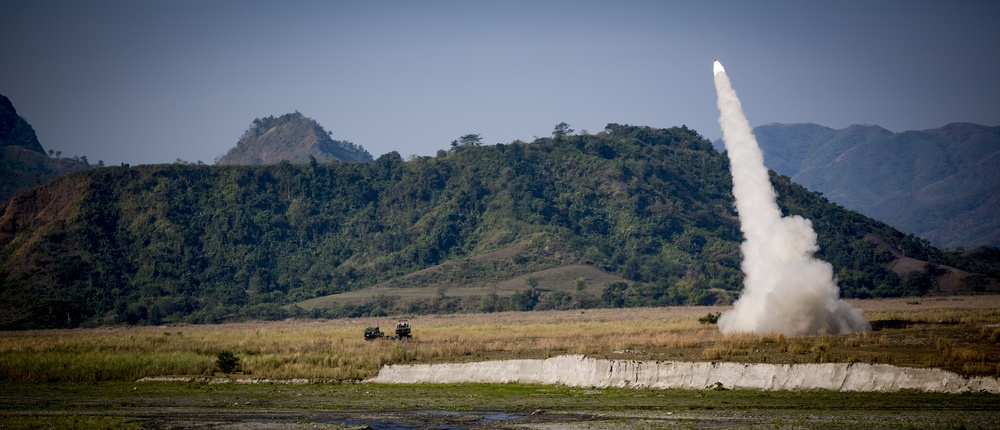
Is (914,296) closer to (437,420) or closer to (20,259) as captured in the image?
(437,420)

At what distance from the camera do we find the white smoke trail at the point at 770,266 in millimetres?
58219

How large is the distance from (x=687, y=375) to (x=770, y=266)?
20940 mm

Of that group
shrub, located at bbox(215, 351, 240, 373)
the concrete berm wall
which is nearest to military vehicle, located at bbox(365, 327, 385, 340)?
shrub, located at bbox(215, 351, 240, 373)

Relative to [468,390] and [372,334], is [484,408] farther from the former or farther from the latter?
[372,334]

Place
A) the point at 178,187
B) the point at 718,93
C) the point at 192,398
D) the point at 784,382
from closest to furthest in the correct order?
the point at 784,382 → the point at 192,398 → the point at 718,93 → the point at 178,187

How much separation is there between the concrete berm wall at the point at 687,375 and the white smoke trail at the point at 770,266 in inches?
600

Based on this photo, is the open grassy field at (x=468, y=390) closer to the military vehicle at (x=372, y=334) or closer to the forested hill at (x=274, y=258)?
the military vehicle at (x=372, y=334)

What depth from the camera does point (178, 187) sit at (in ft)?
646

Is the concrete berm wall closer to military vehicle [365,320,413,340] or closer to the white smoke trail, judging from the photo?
the white smoke trail

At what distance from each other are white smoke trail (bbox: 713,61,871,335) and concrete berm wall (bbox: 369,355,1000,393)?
50.0 feet

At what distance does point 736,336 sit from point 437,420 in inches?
962

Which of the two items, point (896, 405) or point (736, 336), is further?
point (736, 336)

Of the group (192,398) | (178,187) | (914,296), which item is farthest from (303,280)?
(192,398)

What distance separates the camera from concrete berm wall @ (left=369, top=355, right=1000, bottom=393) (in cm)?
3938
